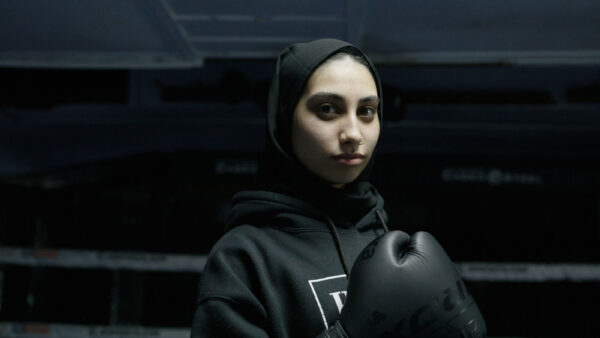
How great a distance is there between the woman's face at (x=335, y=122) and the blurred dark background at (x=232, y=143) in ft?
6.39

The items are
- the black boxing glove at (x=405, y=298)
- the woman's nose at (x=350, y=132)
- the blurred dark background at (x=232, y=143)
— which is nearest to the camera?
the black boxing glove at (x=405, y=298)

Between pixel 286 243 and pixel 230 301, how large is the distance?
0.69 ft

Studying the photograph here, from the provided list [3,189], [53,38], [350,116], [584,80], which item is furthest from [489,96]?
[3,189]

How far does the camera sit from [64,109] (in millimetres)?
5199

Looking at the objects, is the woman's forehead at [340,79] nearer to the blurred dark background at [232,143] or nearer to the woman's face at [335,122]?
the woman's face at [335,122]

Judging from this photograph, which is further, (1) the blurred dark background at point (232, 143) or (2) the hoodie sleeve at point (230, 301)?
(1) the blurred dark background at point (232, 143)

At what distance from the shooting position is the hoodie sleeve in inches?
45.4

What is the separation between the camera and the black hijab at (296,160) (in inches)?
53.4

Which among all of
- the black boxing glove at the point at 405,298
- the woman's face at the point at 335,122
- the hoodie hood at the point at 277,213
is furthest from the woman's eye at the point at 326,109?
the black boxing glove at the point at 405,298

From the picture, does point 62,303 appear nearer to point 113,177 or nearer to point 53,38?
→ point 113,177

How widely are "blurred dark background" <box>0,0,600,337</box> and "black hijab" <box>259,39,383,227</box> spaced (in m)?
1.89

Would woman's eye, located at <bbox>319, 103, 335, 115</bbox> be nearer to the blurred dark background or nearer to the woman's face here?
the woman's face

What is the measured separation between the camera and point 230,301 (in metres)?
1.17

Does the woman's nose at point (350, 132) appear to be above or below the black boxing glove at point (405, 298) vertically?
above
